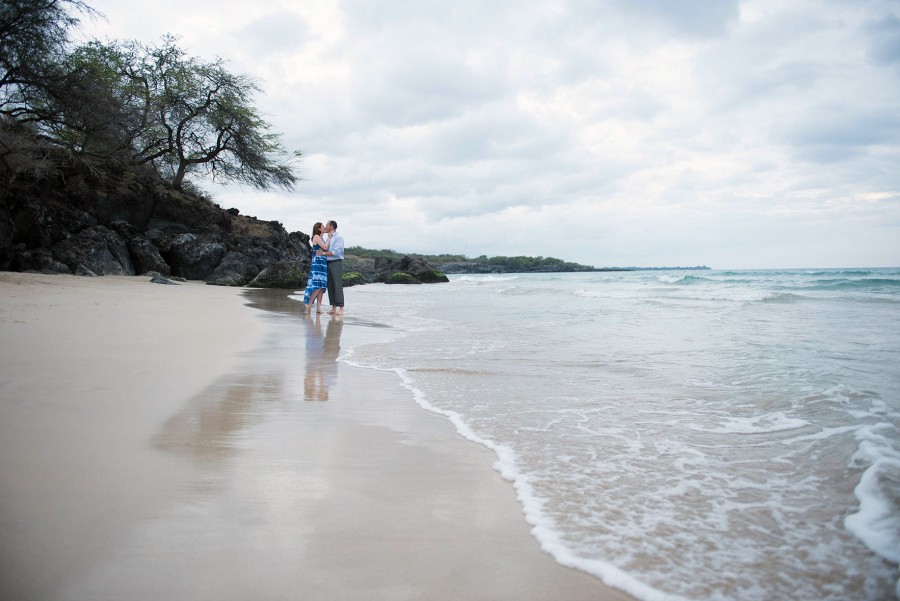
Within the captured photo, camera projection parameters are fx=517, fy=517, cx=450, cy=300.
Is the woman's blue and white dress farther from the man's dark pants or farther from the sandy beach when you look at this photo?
the sandy beach

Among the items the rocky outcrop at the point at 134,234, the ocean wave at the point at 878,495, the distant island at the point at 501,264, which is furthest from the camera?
the distant island at the point at 501,264

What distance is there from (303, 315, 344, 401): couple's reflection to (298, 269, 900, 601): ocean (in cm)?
33

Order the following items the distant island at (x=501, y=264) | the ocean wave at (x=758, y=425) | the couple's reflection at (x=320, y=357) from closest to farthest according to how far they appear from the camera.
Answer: the ocean wave at (x=758, y=425)
the couple's reflection at (x=320, y=357)
the distant island at (x=501, y=264)

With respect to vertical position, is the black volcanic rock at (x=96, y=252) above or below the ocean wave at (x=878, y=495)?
above

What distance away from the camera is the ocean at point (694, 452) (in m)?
1.65

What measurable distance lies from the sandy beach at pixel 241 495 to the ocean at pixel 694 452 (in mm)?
221

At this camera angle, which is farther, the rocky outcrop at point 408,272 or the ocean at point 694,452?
the rocky outcrop at point 408,272

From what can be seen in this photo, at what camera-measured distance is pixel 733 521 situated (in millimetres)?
1929

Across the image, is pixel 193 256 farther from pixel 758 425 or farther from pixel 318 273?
pixel 758 425

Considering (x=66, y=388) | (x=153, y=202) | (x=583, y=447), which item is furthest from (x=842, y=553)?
(x=153, y=202)

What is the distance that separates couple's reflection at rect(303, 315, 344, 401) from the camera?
388cm

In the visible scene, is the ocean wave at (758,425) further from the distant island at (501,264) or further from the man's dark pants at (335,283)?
the distant island at (501,264)

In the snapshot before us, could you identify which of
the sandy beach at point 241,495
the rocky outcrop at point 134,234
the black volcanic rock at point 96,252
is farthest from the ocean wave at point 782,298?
the black volcanic rock at point 96,252

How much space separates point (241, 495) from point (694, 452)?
2.18m
